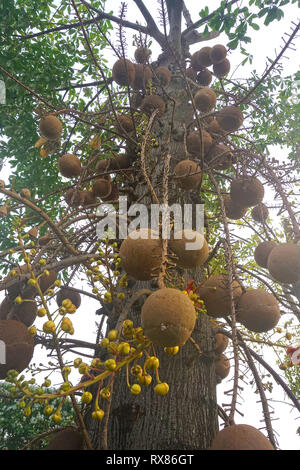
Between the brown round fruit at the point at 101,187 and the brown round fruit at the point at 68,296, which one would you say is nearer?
the brown round fruit at the point at 68,296

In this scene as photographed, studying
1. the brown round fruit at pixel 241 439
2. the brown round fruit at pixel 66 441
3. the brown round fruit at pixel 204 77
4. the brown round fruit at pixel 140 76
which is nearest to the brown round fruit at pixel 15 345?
the brown round fruit at pixel 66 441

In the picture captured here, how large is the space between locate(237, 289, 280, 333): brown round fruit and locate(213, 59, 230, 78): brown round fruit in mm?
2497

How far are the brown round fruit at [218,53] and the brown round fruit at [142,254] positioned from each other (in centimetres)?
257

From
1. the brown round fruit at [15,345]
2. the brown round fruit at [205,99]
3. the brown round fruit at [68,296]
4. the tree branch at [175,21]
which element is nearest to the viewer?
the brown round fruit at [15,345]

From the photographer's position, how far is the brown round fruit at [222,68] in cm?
324

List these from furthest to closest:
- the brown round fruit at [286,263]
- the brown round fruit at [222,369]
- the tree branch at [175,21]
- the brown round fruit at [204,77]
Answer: the tree branch at [175,21], the brown round fruit at [204,77], the brown round fruit at [222,369], the brown round fruit at [286,263]

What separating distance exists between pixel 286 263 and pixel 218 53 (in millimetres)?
2297

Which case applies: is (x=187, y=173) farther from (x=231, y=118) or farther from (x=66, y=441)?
(x=66, y=441)

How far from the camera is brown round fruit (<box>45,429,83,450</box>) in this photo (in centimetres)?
127

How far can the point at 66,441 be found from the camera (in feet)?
4.20

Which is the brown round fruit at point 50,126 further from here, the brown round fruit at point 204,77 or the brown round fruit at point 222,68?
the brown round fruit at point 204,77

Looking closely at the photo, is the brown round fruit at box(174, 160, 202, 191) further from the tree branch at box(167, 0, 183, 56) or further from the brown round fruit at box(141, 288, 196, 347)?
the tree branch at box(167, 0, 183, 56)

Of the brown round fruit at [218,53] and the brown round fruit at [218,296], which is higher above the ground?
the brown round fruit at [218,53]
